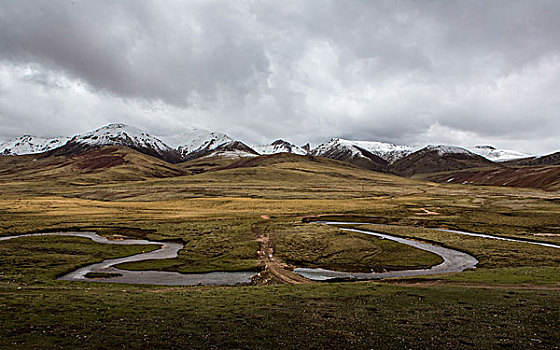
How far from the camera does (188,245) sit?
66562mm

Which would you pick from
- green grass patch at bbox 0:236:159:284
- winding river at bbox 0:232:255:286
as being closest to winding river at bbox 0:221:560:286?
winding river at bbox 0:232:255:286

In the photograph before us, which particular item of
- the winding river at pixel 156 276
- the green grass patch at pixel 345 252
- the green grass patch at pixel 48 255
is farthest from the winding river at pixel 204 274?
the green grass patch at pixel 345 252

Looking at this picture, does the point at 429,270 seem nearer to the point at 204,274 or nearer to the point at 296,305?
the point at 296,305

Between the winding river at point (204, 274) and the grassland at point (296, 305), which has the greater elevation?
the grassland at point (296, 305)

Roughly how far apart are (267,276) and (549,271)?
120ft

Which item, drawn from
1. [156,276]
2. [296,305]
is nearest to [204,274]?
[156,276]

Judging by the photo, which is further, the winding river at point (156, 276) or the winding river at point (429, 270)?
the winding river at point (429, 270)

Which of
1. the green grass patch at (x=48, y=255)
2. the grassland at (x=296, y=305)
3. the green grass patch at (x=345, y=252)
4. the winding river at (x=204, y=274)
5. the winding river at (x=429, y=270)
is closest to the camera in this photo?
the grassland at (x=296, y=305)

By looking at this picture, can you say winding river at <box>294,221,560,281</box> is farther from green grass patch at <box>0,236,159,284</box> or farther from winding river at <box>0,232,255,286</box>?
green grass patch at <box>0,236,159,284</box>

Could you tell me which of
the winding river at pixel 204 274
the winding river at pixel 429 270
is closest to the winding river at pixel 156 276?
the winding river at pixel 204 274

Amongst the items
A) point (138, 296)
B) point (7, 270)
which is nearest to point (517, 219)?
point (138, 296)

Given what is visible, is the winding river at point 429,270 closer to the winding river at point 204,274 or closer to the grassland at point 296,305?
the winding river at point 204,274

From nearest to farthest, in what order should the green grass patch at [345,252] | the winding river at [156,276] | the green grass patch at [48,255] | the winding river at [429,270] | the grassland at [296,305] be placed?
the grassland at [296,305]
the green grass patch at [48,255]
the winding river at [156,276]
the winding river at [429,270]
the green grass patch at [345,252]

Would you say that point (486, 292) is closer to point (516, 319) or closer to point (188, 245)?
point (516, 319)
